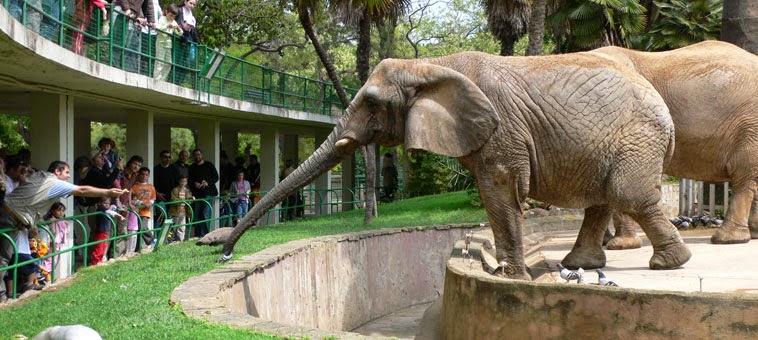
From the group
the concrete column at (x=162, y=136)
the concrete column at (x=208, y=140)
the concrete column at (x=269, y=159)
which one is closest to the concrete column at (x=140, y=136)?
the concrete column at (x=208, y=140)

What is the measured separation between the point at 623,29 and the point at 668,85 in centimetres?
1285

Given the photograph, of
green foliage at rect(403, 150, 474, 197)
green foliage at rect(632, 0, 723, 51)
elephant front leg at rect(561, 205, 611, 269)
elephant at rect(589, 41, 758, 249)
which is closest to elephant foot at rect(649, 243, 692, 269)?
elephant front leg at rect(561, 205, 611, 269)

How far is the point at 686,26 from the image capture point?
20.8 meters

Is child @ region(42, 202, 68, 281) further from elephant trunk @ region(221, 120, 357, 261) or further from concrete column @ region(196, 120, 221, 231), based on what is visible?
concrete column @ region(196, 120, 221, 231)

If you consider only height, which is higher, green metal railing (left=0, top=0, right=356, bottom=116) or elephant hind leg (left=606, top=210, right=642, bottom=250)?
green metal railing (left=0, top=0, right=356, bottom=116)

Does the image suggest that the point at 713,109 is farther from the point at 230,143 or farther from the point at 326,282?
the point at 230,143

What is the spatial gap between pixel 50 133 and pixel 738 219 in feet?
29.5

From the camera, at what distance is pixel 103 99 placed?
14.7 m

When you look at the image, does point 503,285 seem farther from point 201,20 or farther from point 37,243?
point 201,20

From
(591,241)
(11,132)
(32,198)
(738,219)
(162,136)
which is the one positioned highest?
(11,132)

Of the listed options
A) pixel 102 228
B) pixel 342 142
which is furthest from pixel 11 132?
pixel 342 142

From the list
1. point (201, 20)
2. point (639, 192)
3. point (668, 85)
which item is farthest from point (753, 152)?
point (201, 20)

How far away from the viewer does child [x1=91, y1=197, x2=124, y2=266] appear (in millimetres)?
11625

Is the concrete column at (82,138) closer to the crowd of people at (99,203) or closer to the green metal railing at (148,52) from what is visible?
the crowd of people at (99,203)
